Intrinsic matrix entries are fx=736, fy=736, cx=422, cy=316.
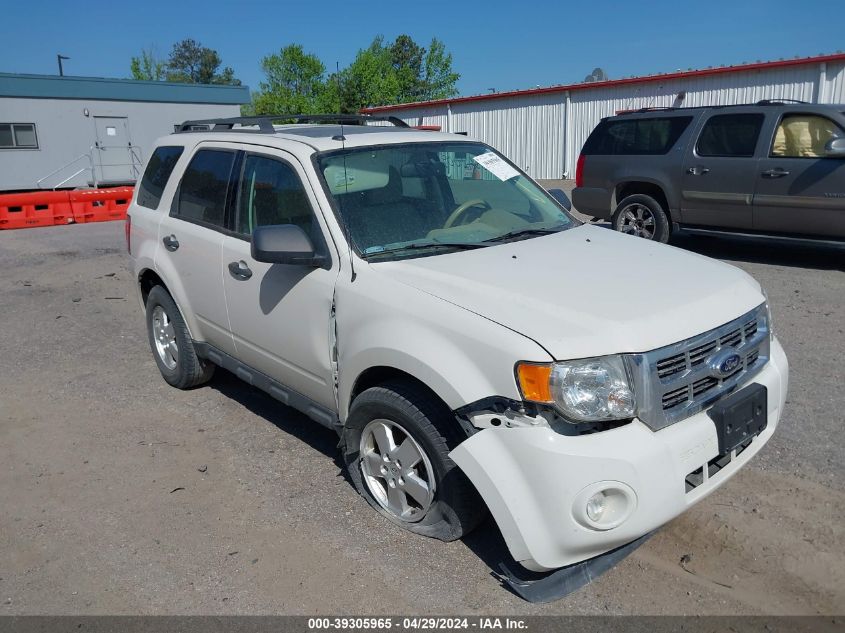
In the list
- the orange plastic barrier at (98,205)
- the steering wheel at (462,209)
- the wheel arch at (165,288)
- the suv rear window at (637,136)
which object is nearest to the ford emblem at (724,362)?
the steering wheel at (462,209)

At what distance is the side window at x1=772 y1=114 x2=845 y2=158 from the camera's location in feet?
28.0

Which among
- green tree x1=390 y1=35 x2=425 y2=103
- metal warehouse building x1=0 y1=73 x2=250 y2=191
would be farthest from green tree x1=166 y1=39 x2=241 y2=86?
metal warehouse building x1=0 y1=73 x2=250 y2=191

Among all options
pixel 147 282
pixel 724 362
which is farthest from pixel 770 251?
pixel 147 282

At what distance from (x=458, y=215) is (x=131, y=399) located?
9.82 ft

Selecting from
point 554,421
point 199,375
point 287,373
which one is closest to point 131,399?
point 199,375

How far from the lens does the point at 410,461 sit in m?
3.35

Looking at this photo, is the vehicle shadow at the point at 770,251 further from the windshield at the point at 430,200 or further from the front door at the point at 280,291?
the front door at the point at 280,291

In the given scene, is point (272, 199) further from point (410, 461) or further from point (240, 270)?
point (410, 461)

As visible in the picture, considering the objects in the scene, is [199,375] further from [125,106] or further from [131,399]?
[125,106]

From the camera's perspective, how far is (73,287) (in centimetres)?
953

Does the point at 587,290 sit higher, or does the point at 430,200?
the point at 430,200

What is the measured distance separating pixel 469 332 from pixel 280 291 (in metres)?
1.41

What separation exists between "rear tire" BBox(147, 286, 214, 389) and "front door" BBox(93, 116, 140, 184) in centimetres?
2196

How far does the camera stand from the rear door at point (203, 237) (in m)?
4.55
